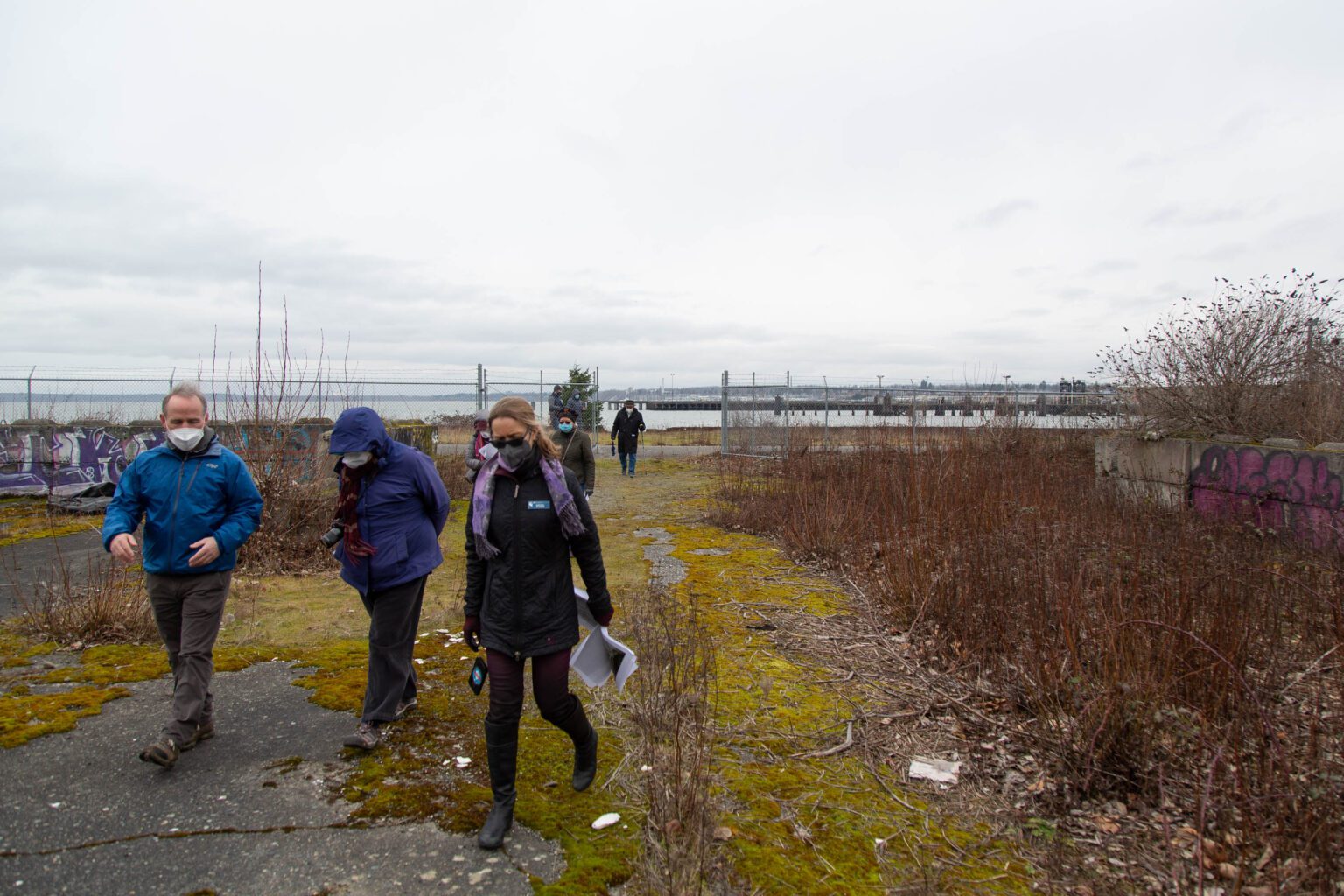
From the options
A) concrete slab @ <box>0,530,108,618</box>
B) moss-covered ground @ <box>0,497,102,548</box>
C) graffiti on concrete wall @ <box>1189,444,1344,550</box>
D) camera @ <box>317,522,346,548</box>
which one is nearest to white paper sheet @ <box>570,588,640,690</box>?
camera @ <box>317,522,346,548</box>

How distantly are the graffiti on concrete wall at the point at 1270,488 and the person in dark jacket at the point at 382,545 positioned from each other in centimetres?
695

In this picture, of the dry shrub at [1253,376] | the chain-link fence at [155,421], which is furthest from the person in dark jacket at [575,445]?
the dry shrub at [1253,376]

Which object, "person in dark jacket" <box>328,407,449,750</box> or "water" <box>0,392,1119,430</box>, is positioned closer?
"person in dark jacket" <box>328,407,449,750</box>

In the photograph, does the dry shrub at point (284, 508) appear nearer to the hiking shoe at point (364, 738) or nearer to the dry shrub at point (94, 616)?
the dry shrub at point (94, 616)

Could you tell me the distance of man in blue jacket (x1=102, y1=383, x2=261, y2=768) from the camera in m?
3.54

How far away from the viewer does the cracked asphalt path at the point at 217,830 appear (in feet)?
8.73

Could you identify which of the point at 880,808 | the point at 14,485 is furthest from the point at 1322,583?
the point at 14,485

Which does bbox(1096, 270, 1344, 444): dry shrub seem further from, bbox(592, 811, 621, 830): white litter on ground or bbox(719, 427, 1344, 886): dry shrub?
bbox(592, 811, 621, 830): white litter on ground

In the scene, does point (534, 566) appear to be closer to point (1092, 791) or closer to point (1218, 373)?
point (1092, 791)

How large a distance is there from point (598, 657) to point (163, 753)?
6.39ft

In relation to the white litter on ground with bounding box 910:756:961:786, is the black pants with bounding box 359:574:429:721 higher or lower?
higher

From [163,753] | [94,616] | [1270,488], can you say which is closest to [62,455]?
[94,616]

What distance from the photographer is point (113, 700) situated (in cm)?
420

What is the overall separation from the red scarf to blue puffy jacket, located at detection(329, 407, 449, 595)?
0.02 m
